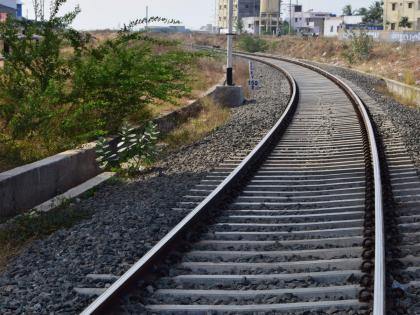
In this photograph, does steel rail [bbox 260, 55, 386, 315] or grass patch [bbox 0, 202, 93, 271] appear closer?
steel rail [bbox 260, 55, 386, 315]

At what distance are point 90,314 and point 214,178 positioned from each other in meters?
5.52

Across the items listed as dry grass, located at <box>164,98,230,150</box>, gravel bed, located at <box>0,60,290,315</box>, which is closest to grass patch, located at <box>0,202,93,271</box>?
gravel bed, located at <box>0,60,290,315</box>

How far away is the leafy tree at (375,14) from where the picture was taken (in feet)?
424

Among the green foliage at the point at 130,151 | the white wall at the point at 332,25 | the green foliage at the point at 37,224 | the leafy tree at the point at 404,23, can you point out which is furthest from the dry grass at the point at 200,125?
the white wall at the point at 332,25

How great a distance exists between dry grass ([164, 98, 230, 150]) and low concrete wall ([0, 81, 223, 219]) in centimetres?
245

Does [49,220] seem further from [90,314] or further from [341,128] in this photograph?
→ [341,128]

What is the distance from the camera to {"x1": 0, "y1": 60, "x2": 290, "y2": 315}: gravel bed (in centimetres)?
566

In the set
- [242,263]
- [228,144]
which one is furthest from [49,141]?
[242,263]

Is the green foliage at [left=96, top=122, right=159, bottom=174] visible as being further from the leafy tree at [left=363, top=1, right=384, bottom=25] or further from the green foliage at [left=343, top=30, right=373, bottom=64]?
the leafy tree at [left=363, top=1, right=384, bottom=25]

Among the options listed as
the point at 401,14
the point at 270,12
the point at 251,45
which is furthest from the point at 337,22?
the point at 251,45

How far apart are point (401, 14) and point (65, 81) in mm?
94920

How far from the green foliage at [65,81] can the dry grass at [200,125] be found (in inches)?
35.0

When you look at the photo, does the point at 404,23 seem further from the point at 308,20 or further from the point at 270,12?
the point at 308,20

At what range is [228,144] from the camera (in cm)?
1343
